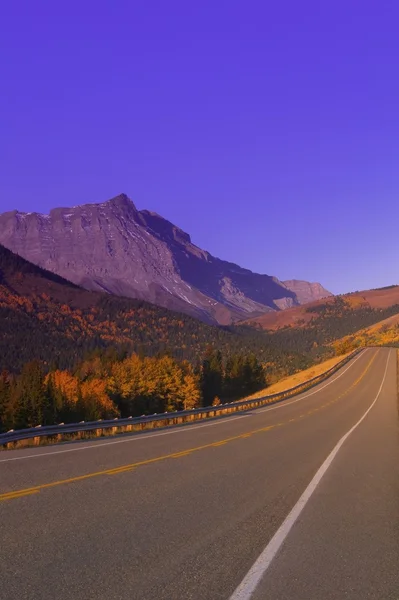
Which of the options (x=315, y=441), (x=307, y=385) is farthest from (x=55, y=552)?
(x=307, y=385)

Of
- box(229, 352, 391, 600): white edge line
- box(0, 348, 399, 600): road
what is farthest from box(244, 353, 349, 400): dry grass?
box(229, 352, 391, 600): white edge line

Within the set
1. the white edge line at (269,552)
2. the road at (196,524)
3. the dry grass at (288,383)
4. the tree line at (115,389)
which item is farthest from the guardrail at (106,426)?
the dry grass at (288,383)

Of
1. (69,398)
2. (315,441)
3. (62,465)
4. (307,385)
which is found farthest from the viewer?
(307,385)

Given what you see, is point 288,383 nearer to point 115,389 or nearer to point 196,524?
point 115,389

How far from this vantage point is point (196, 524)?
761 centimetres

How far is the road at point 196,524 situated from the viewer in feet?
17.8

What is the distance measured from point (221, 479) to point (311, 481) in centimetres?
185

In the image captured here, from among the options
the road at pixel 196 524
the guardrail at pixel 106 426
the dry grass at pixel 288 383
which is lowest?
the dry grass at pixel 288 383

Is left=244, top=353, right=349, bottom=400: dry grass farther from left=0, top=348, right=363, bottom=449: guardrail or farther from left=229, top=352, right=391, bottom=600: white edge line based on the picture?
left=229, top=352, right=391, bottom=600: white edge line

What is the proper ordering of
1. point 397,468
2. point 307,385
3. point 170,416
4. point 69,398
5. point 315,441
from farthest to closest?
point 307,385
point 69,398
point 170,416
point 315,441
point 397,468

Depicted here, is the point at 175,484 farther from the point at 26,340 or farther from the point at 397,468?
the point at 26,340

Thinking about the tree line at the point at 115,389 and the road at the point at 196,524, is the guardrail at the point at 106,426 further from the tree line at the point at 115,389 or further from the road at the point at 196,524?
the tree line at the point at 115,389

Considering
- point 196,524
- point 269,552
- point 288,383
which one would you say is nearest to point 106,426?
point 196,524

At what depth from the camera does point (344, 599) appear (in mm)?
5262
